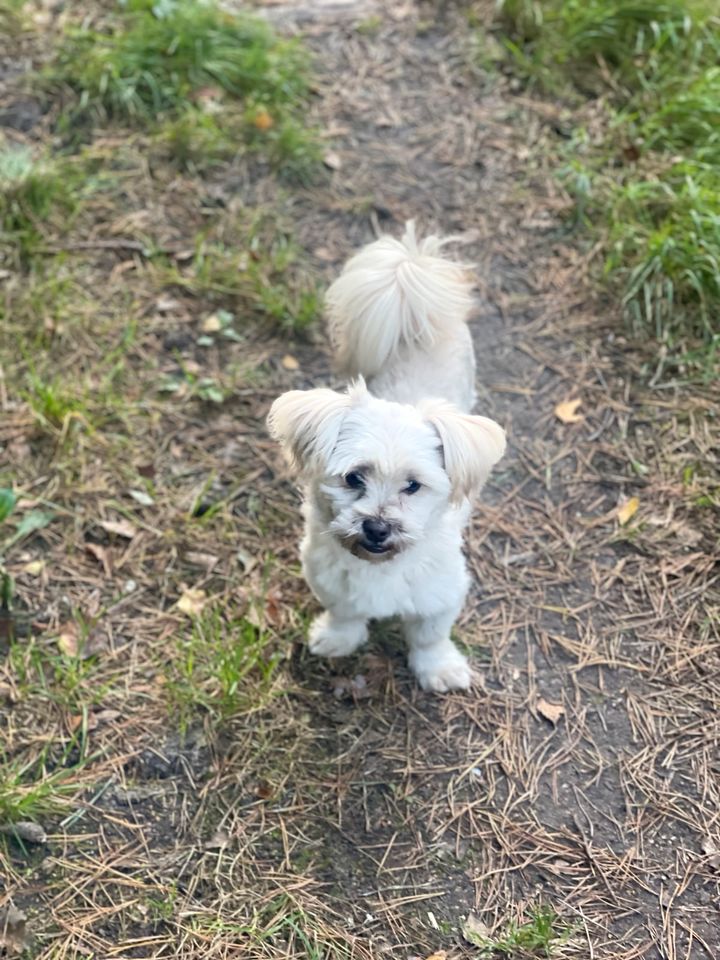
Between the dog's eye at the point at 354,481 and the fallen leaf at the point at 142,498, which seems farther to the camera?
the fallen leaf at the point at 142,498

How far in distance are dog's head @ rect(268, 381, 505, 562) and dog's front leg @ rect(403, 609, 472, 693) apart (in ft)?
1.58

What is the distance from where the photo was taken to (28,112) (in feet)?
16.6

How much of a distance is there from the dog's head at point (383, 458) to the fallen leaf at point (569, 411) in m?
1.33

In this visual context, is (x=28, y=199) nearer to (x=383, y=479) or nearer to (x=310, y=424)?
(x=310, y=424)

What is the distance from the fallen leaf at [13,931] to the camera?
8.48 ft

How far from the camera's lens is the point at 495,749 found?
3.08 meters

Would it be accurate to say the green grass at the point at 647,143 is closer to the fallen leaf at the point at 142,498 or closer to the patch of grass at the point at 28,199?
the fallen leaf at the point at 142,498

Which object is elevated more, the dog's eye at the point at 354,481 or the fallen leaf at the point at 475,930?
the dog's eye at the point at 354,481

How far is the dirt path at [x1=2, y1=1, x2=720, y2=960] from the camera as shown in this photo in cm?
271

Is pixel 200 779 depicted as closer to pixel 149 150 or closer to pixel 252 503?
pixel 252 503

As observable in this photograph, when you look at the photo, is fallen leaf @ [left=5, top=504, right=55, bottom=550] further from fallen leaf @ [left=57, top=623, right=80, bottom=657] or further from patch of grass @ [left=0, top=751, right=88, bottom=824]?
patch of grass @ [left=0, top=751, right=88, bottom=824]

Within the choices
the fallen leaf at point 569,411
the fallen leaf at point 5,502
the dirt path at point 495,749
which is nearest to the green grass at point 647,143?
the dirt path at point 495,749

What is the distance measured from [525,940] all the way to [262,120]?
162 inches

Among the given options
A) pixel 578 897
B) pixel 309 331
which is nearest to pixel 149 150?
pixel 309 331
